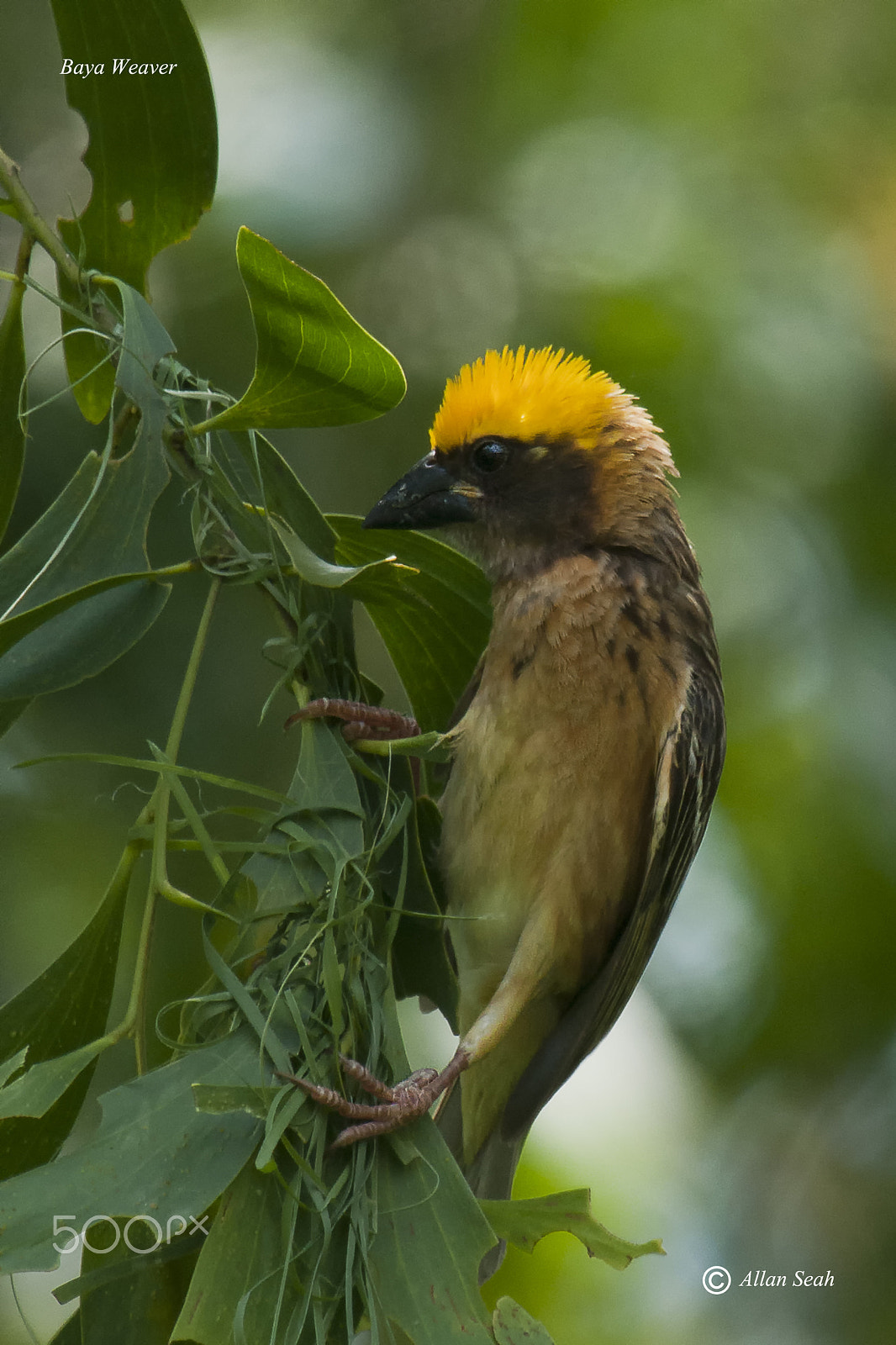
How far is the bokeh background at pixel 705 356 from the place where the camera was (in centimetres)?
340

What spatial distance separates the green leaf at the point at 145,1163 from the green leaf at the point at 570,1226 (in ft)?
1.19

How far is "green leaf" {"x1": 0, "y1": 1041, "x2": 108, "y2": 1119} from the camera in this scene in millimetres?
1452

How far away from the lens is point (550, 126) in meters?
3.71

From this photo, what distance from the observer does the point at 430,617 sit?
2.21m

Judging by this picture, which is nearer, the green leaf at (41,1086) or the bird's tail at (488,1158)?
the green leaf at (41,1086)

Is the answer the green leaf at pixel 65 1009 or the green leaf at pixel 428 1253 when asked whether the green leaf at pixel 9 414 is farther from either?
the green leaf at pixel 428 1253

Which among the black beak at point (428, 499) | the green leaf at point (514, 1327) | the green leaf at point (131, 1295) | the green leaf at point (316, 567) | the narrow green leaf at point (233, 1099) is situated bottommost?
the green leaf at point (131, 1295)

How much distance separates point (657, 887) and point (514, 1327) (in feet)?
3.59

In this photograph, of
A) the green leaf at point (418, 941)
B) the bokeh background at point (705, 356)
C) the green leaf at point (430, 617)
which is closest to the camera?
the green leaf at point (418, 941)

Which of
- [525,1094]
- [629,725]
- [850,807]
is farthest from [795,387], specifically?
[525,1094]

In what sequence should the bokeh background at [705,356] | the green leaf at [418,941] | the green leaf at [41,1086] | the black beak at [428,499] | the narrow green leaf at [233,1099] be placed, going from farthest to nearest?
the bokeh background at [705,356] < the black beak at [428,499] < the green leaf at [418,941] < the green leaf at [41,1086] < the narrow green leaf at [233,1099]

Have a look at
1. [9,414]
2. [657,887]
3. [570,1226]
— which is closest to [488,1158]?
[657,887]

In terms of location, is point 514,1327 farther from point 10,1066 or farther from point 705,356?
point 705,356

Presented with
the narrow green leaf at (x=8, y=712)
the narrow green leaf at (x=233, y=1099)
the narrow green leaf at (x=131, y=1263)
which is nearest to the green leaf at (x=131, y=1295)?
the narrow green leaf at (x=131, y=1263)
